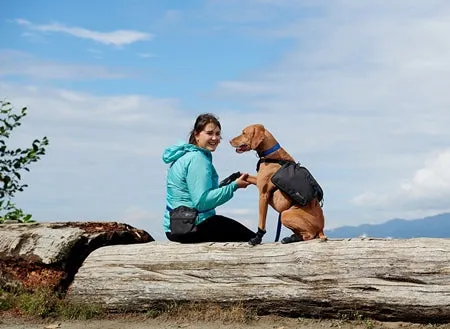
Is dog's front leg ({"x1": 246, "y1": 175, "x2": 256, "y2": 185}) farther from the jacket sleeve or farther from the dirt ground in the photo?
the dirt ground

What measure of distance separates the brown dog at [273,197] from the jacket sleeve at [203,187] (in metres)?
0.55

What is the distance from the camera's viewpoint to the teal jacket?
9617mm

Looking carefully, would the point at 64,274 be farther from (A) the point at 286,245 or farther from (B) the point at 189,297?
(A) the point at 286,245

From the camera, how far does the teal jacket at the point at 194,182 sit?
9.62 meters

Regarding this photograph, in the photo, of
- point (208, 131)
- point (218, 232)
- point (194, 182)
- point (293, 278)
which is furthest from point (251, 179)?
point (293, 278)

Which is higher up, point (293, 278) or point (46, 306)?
point (293, 278)

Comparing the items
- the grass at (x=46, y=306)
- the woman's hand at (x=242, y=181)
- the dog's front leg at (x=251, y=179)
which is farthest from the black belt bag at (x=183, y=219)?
the grass at (x=46, y=306)

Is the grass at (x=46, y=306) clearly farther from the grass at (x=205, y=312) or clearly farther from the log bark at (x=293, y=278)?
the grass at (x=205, y=312)

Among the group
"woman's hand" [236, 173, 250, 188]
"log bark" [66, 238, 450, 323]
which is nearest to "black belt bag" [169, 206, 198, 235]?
"log bark" [66, 238, 450, 323]

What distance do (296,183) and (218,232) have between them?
5.55 ft

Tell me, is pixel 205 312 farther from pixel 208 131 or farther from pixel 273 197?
pixel 208 131

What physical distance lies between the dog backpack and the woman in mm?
631

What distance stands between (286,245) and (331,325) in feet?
3.60

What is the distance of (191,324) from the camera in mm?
9523
